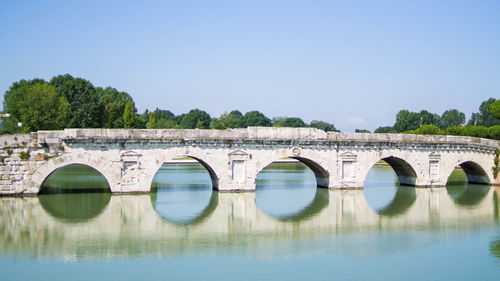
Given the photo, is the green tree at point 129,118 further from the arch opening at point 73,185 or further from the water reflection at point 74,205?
the water reflection at point 74,205

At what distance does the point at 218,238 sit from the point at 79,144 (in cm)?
983

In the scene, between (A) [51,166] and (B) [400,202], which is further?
(B) [400,202]

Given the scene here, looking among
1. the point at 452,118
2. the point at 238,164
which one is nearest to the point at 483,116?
the point at 452,118

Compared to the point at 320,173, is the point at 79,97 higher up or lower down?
higher up

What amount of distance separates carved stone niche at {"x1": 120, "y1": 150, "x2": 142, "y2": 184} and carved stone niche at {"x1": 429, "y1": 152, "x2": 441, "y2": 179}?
16722 mm

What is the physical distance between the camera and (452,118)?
85562 mm

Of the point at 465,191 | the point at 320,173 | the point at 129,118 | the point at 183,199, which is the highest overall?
the point at 129,118

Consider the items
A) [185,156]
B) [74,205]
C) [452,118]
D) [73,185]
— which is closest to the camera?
[74,205]

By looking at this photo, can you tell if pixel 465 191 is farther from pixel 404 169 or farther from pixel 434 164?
pixel 404 169

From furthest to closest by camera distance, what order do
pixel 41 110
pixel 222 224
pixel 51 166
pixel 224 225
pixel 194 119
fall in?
pixel 194 119, pixel 41 110, pixel 51 166, pixel 222 224, pixel 224 225

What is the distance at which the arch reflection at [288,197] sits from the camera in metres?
21.7

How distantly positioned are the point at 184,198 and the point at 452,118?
236ft

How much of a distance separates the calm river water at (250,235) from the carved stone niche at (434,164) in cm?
159

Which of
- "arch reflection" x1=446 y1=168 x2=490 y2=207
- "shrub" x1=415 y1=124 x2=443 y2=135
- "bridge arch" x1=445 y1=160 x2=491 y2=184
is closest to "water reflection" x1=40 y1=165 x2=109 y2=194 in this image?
"arch reflection" x1=446 y1=168 x2=490 y2=207
